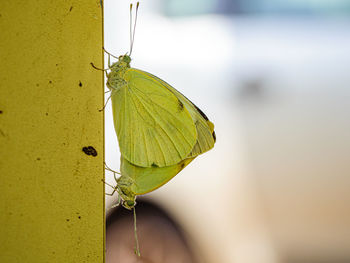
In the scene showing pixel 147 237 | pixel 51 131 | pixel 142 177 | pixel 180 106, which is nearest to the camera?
pixel 51 131

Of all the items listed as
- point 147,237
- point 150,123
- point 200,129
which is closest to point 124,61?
point 150,123

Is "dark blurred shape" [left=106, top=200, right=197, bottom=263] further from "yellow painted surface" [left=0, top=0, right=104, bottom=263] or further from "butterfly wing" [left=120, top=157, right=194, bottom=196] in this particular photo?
"yellow painted surface" [left=0, top=0, right=104, bottom=263]

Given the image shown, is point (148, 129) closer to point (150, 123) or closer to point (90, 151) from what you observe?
point (150, 123)

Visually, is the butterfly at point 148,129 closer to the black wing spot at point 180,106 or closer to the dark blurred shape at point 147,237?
the black wing spot at point 180,106

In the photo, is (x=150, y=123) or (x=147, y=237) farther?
(x=147, y=237)

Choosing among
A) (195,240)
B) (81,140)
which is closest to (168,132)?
(81,140)
